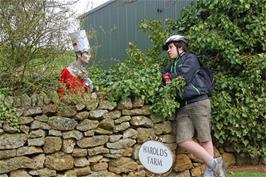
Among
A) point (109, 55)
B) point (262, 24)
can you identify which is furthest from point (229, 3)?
point (109, 55)

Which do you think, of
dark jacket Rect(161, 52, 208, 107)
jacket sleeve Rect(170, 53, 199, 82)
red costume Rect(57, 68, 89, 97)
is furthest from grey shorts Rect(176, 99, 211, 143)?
red costume Rect(57, 68, 89, 97)

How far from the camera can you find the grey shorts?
5875 millimetres

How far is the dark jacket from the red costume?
119 cm

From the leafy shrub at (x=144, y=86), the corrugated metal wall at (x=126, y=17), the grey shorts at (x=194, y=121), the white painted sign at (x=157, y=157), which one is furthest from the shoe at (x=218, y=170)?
the corrugated metal wall at (x=126, y=17)

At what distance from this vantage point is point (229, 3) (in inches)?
267

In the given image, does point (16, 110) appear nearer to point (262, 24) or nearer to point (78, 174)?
point (78, 174)

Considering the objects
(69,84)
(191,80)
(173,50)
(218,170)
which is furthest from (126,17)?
(218,170)

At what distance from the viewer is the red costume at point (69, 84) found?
221 inches

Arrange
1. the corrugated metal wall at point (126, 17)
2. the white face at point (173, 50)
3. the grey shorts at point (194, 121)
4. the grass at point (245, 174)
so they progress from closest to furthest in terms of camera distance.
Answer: the grey shorts at point (194, 121) → the white face at point (173, 50) → the grass at point (245, 174) → the corrugated metal wall at point (126, 17)

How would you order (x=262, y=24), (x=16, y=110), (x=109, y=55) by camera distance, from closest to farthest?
(x=16, y=110) → (x=262, y=24) → (x=109, y=55)

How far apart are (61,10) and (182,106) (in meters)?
1.88

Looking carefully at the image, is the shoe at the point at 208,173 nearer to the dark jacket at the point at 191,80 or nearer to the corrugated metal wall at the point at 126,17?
the dark jacket at the point at 191,80

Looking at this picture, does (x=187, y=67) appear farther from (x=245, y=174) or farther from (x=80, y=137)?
(x=245, y=174)

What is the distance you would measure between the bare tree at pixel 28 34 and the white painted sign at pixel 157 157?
182 cm
